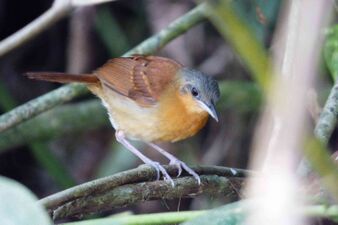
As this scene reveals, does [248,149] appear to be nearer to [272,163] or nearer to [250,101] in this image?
[250,101]

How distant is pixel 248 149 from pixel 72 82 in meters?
1.65

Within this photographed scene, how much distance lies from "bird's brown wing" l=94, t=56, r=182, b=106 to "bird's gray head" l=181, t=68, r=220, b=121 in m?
Result: 0.13

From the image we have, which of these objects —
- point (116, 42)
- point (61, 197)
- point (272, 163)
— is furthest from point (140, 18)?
point (272, 163)

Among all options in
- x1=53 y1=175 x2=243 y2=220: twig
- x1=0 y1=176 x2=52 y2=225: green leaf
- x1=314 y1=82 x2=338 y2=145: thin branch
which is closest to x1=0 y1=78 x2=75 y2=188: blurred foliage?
x1=53 y1=175 x2=243 y2=220: twig

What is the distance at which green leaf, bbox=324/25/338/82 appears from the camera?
116 inches

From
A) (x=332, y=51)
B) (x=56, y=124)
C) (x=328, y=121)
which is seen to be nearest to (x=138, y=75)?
(x=56, y=124)

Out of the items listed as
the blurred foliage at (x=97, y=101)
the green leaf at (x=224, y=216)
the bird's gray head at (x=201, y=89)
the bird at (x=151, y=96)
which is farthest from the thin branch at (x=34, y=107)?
the green leaf at (x=224, y=216)

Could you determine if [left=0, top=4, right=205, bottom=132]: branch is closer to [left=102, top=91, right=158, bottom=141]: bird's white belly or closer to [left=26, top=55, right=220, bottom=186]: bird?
[left=26, top=55, right=220, bottom=186]: bird

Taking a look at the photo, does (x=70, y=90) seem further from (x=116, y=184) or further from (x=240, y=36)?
(x=240, y=36)

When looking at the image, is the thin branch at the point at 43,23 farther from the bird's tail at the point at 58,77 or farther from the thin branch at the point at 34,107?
the bird's tail at the point at 58,77

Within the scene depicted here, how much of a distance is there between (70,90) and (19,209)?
9.13 ft

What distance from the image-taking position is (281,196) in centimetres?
80

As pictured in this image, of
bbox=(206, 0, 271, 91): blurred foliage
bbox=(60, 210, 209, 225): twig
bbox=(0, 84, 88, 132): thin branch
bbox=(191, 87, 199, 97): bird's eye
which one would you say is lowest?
bbox=(191, 87, 199, 97): bird's eye

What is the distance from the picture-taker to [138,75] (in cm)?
419
